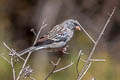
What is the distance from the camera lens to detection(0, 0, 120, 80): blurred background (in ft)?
38.1

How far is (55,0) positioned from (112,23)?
1.71m

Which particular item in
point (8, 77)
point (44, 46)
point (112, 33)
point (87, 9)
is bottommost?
point (112, 33)

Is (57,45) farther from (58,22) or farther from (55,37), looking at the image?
(58,22)

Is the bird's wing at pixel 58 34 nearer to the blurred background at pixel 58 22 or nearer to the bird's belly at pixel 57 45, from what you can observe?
the bird's belly at pixel 57 45

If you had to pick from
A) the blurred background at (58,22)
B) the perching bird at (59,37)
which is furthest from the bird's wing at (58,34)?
the blurred background at (58,22)

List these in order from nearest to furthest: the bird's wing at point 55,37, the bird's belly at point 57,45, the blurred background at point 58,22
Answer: the bird's belly at point 57,45
the bird's wing at point 55,37
the blurred background at point 58,22

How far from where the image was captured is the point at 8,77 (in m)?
10.2

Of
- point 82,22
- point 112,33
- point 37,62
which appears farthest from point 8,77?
point 112,33

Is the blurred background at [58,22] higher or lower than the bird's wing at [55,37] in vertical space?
lower

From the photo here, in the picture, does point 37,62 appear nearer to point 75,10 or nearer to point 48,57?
point 48,57

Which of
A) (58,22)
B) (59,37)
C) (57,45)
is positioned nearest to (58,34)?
(59,37)

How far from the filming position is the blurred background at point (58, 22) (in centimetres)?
1161

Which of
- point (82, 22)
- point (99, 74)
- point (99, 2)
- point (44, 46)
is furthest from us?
point (99, 2)

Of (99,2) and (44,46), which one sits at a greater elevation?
(44,46)
